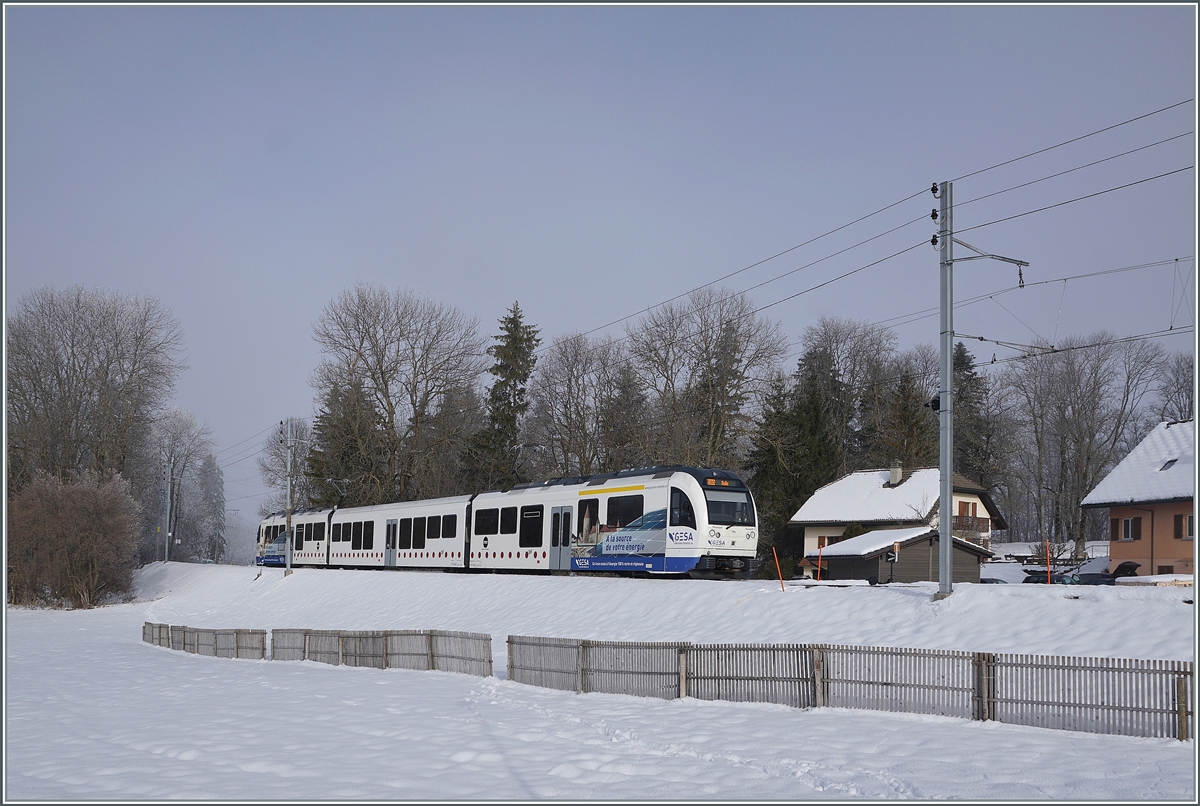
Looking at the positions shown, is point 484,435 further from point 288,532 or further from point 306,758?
point 306,758

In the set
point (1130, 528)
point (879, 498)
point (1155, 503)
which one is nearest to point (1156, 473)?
point (1155, 503)

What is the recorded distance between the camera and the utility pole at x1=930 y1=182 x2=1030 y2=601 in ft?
65.8

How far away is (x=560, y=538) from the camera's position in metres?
32.4

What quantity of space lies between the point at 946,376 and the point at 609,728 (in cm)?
1087

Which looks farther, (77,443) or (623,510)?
(77,443)

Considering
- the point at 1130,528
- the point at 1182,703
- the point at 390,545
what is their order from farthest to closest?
the point at 390,545
the point at 1130,528
the point at 1182,703

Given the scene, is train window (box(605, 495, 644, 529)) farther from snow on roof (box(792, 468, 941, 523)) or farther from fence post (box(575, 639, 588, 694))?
snow on roof (box(792, 468, 941, 523))

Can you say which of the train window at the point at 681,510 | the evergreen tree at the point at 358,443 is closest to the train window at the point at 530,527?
the train window at the point at 681,510

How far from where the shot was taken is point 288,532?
4888 cm

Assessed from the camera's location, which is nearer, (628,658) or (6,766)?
(6,766)

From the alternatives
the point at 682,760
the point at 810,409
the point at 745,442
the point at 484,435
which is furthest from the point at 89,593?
the point at 682,760

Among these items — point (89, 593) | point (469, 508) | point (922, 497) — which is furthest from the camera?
point (89, 593)

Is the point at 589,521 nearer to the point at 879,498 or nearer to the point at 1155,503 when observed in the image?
the point at 1155,503

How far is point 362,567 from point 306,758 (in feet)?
119
